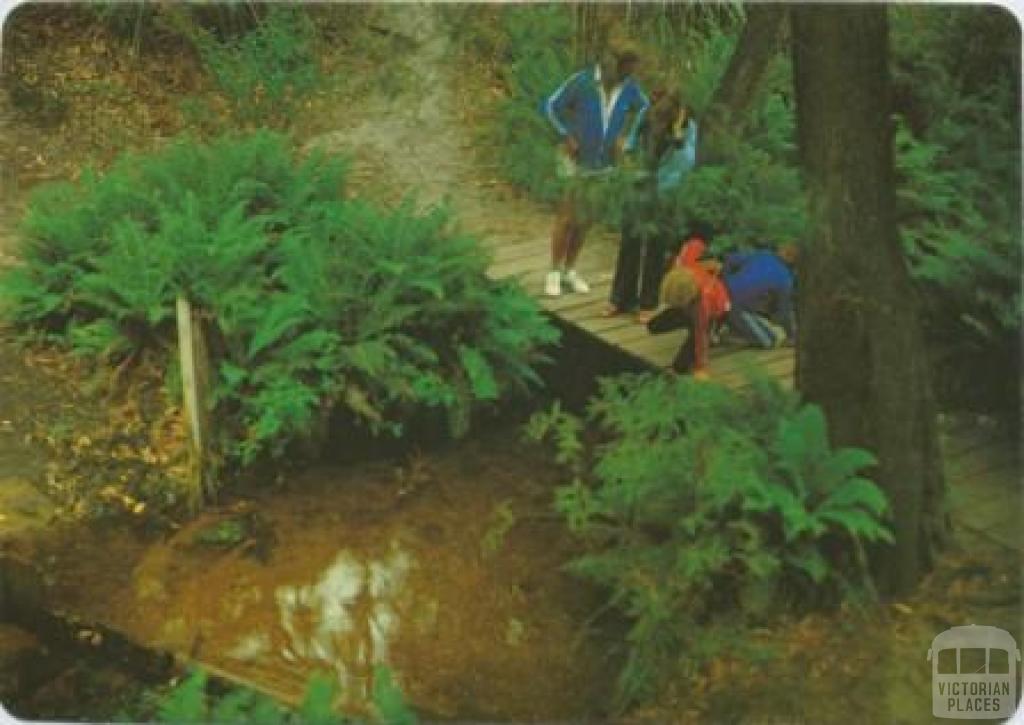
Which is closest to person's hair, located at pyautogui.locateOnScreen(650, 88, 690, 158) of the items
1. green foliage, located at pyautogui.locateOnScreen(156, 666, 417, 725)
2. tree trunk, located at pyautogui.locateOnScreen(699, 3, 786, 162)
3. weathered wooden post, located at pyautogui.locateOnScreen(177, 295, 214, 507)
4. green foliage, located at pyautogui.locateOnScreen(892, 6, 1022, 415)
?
tree trunk, located at pyautogui.locateOnScreen(699, 3, 786, 162)

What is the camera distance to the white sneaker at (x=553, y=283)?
18.1 feet

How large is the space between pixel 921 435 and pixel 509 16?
2069mm

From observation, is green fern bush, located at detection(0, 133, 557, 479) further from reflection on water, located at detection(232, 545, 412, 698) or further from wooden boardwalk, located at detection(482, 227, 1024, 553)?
reflection on water, located at detection(232, 545, 412, 698)

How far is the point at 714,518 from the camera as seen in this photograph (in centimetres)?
512

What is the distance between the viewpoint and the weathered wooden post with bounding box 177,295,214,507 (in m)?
5.51

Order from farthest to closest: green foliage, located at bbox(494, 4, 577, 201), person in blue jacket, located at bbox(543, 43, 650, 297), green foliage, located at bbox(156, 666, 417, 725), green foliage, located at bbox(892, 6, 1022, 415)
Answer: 1. person in blue jacket, located at bbox(543, 43, 650, 297)
2. green foliage, located at bbox(494, 4, 577, 201)
3. green foliage, located at bbox(892, 6, 1022, 415)
4. green foliage, located at bbox(156, 666, 417, 725)

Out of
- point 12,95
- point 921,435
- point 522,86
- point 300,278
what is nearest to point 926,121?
point 921,435

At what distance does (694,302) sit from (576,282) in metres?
0.47

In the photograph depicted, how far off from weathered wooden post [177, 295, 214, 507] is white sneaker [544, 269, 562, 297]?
134 cm

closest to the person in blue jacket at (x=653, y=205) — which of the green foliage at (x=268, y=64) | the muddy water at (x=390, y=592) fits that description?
the muddy water at (x=390, y=592)

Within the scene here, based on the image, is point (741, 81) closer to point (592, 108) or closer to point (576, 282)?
point (592, 108)

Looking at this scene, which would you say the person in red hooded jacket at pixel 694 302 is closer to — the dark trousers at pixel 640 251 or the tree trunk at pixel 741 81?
the dark trousers at pixel 640 251

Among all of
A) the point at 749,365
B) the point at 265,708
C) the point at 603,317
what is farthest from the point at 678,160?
the point at 265,708

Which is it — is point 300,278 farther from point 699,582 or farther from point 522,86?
point 699,582
